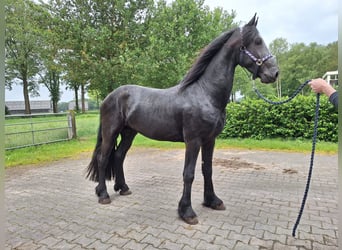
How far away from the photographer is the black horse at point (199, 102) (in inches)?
96.7

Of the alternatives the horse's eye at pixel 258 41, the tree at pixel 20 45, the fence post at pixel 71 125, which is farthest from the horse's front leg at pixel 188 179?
the tree at pixel 20 45

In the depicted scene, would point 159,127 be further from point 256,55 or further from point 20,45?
point 20,45

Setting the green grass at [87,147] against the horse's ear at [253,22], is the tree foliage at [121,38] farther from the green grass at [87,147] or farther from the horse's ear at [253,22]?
the horse's ear at [253,22]

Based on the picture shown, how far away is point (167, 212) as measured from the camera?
2877 millimetres

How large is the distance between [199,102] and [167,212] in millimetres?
1433

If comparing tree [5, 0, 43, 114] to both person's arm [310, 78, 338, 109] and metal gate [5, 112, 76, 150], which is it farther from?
person's arm [310, 78, 338, 109]

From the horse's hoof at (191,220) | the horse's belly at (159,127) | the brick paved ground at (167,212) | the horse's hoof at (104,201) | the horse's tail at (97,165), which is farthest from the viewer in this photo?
the horse's tail at (97,165)

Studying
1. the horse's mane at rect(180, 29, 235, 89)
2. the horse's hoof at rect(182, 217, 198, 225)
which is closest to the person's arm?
the horse's mane at rect(180, 29, 235, 89)

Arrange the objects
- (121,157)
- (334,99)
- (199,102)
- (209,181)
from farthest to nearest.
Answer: (121,157), (209,181), (199,102), (334,99)

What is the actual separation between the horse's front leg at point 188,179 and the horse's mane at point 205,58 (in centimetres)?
75

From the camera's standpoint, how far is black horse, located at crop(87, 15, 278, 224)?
246 cm

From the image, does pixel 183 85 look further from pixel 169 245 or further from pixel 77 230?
pixel 77 230

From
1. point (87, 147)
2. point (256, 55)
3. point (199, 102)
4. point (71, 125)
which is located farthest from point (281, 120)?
point (71, 125)

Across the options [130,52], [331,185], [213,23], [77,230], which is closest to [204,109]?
[77,230]
